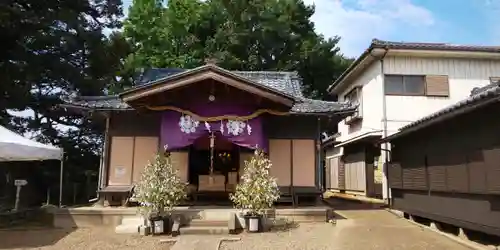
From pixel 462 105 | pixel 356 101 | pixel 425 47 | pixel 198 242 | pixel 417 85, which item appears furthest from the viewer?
pixel 356 101

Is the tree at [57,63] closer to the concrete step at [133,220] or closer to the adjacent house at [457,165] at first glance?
the concrete step at [133,220]

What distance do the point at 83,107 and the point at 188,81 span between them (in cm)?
351

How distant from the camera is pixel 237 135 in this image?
38.3 ft

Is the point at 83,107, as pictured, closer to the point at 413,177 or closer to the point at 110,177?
the point at 110,177

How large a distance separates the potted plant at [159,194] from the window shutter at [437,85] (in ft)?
36.2

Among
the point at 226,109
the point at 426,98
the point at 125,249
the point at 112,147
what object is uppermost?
the point at 426,98

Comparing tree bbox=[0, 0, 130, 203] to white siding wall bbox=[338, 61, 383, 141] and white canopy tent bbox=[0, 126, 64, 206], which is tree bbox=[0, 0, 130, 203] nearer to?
white canopy tent bbox=[0, 126, 64, 206]

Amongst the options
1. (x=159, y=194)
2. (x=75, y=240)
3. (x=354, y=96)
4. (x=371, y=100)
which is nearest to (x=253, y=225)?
(x=159, y=194)

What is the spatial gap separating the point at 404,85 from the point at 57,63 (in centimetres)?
1434

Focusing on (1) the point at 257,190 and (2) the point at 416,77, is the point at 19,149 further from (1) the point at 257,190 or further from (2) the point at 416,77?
(2) the point at 416,77

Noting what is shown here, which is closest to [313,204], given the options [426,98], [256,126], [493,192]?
[256,126]

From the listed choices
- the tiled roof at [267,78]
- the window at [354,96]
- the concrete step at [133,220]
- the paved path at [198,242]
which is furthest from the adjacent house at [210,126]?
the window at [354,96]

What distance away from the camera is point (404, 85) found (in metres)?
16.1

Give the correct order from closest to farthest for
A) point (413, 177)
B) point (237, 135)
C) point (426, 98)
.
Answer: point (413, 177), point (237, 135), point (426, 98)
